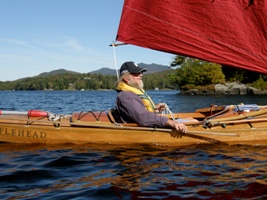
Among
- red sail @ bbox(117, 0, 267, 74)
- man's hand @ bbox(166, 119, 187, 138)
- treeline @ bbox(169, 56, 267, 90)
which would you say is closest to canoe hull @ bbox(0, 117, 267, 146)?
man's hand @ bbox(166, 119, 187, 138)

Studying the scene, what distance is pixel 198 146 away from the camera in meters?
8.45

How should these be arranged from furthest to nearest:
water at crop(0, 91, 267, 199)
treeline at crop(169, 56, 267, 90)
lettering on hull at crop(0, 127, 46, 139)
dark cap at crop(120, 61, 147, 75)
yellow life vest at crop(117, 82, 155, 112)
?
treeline at crop(169, 56, 267, 90)
lettering on hull at crop(0, 127, 46, 139)
yellow life vest at crop(117, 82, 155, 112)
dark cap at crop(120, 61, 147, 75)
water at crop(0, 91, 267, 199)

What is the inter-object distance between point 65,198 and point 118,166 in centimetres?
189

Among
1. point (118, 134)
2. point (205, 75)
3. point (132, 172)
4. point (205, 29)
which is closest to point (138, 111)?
point (118, 134)

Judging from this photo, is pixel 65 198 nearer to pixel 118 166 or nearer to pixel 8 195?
pixel 8 195

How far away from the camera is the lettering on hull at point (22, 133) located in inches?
355

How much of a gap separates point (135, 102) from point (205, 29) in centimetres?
229

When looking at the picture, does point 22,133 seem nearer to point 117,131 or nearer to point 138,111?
point 117,131

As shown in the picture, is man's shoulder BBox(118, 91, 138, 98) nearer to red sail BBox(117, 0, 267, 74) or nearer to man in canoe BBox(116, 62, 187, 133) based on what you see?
man in canoe BBox(116, 62, 187, 133)

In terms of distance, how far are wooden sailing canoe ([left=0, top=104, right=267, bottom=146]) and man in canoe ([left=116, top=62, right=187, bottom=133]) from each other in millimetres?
214

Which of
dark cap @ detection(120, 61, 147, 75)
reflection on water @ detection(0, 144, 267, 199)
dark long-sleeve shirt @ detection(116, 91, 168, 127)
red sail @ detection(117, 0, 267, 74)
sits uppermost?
red sail @ detection(117, 0, 267, 74)

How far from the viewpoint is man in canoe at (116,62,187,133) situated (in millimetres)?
8180

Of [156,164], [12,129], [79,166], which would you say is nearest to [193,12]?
[156,164]

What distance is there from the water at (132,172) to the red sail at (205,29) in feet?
6.85
